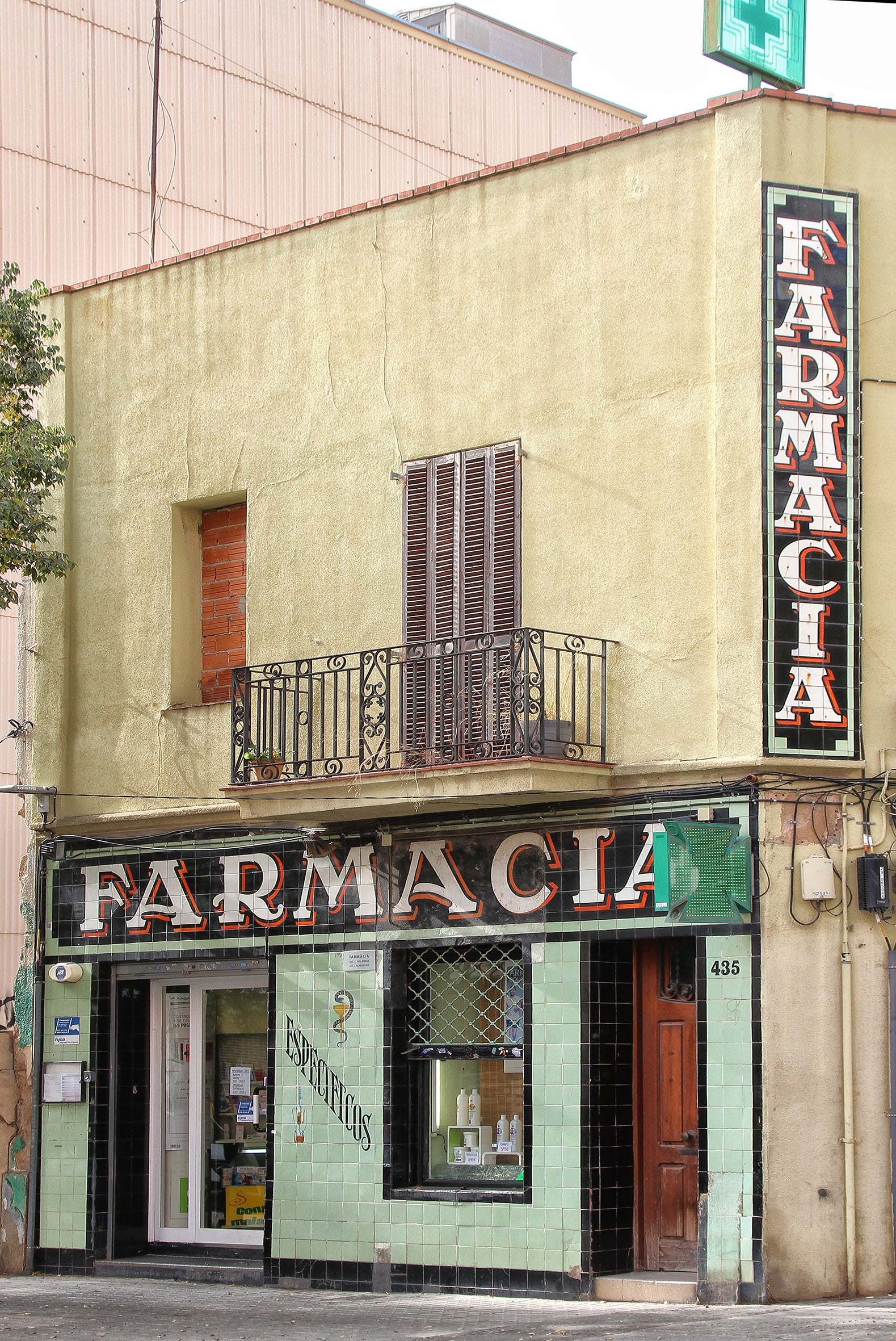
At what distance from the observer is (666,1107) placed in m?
13.8

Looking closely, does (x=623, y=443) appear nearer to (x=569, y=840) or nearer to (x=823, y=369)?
(x=823, y=369)

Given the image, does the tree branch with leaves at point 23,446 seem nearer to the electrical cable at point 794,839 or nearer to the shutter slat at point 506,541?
the shutter slat at point 506,541

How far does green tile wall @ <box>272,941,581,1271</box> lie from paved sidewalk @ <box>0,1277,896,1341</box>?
352 mm

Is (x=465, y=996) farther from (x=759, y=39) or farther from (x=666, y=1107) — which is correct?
(x=759, y=39)

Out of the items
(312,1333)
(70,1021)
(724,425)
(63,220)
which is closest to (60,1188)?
(70,1021)

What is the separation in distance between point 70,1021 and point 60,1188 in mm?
1423

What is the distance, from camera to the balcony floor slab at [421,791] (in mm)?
13398

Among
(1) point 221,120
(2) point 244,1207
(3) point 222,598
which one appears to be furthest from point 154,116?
(2) point 244,1207

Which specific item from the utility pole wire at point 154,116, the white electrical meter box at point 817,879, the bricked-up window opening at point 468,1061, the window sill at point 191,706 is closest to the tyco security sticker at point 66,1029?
the window sill at point 191,706

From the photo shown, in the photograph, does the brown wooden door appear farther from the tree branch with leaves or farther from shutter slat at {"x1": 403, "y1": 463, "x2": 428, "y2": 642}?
the tree branch with leaves

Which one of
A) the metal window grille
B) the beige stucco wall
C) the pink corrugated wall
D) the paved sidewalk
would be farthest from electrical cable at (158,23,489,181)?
the paved sidewalk

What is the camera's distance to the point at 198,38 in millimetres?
22516

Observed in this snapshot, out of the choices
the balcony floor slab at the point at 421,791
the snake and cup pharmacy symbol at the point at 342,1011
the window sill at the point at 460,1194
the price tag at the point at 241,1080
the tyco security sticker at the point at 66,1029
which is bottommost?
the window sill at the point at 460,1194

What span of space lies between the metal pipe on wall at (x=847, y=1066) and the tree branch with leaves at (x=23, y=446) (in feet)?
23.2
